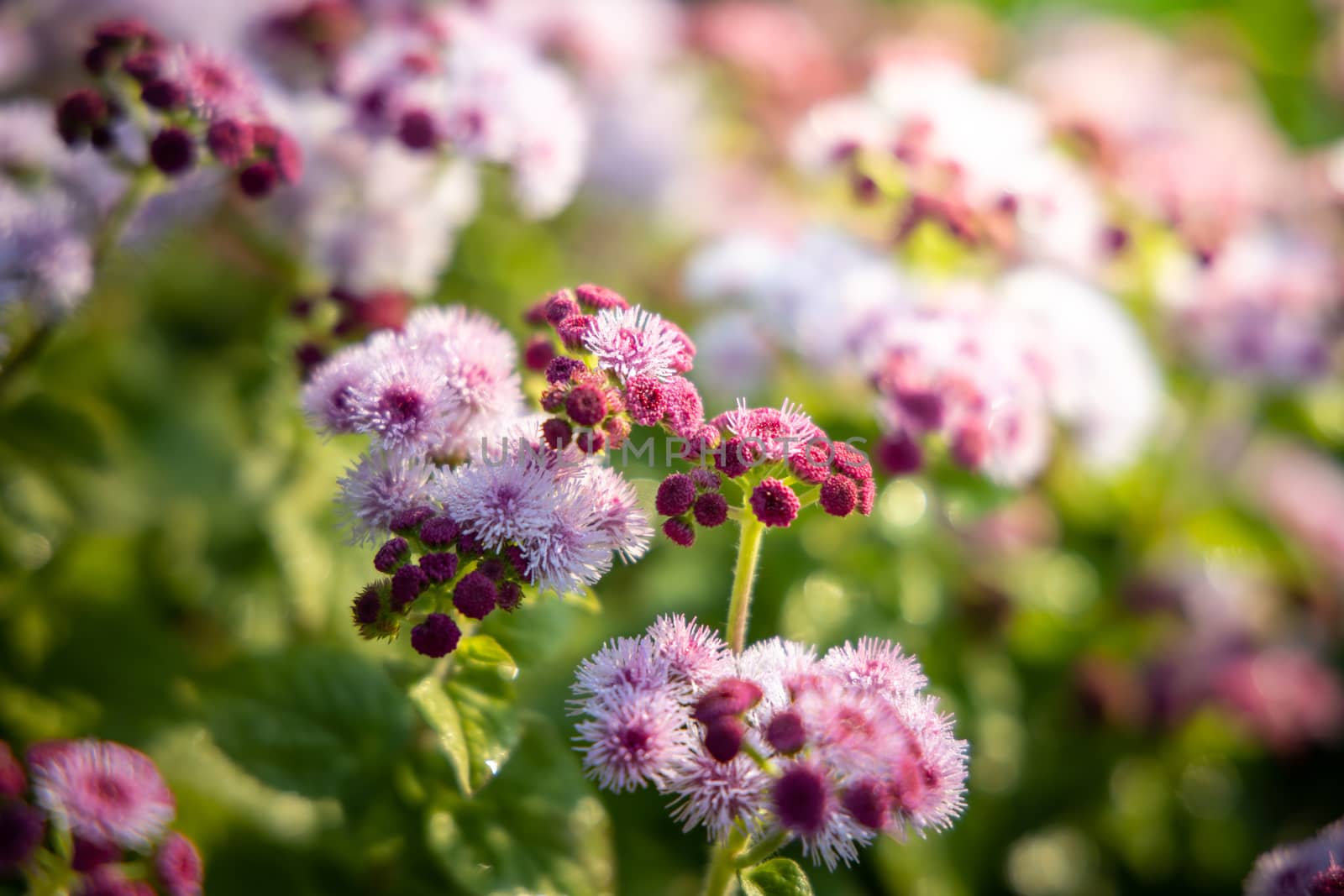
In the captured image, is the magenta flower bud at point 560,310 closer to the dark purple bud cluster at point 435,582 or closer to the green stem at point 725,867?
the dark purple bud cluster at point 435,582

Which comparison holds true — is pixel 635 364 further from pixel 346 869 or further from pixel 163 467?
pixel 163 467

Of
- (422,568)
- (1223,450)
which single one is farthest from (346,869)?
(1223,450)

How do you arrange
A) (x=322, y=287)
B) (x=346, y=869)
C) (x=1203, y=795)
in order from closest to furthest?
(x=346, y=869) → (x=322, y=287) → (x=1203, y=795)

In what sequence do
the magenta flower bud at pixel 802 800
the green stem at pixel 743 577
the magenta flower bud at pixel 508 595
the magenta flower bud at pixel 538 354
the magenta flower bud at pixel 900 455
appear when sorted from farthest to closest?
the magenta flower bud at pixel 900 455 < the magenta flower bud at pixel 538 354 < the green stem at pixel 743 577 < the magenta flower bud at pixel 508 595 < the magenta flower bud at pixel 802 800

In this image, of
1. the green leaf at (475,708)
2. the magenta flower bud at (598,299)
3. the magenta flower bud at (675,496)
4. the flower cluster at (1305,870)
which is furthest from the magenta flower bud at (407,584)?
the flower cluster at (1305,870)

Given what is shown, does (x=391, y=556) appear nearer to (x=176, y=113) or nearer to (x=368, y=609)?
(x=368, y=609)

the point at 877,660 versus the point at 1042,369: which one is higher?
the point at 1042,369
